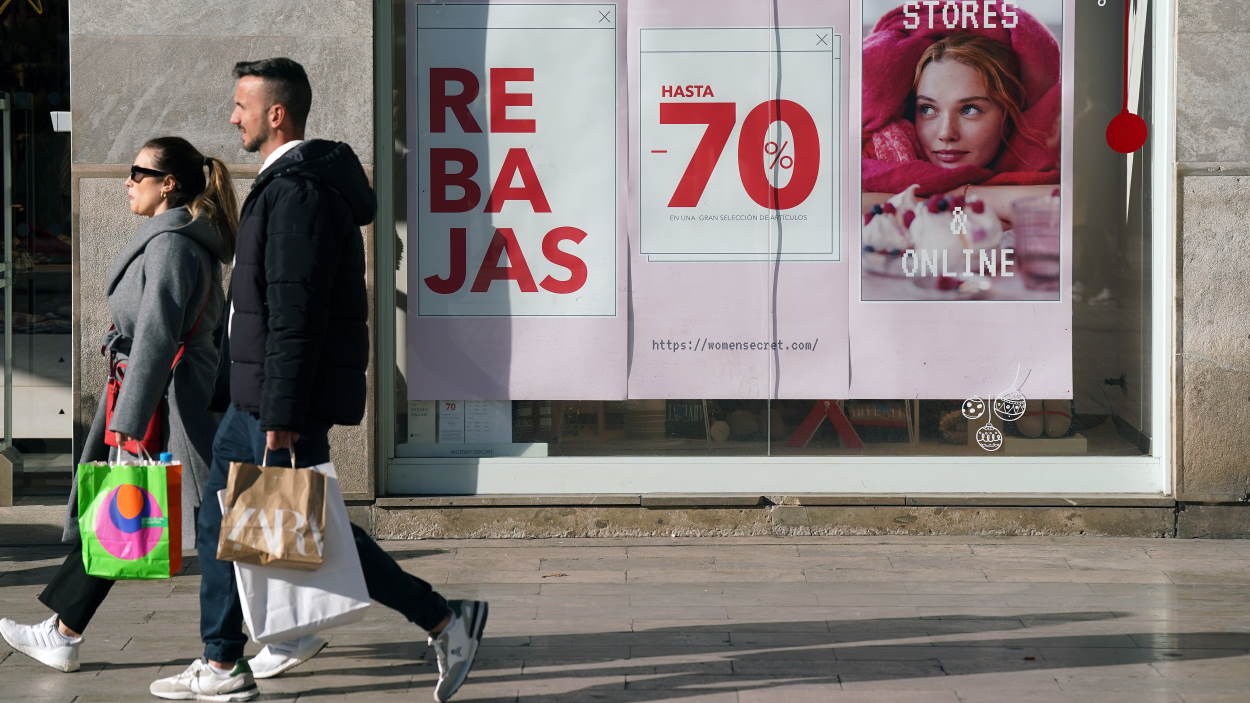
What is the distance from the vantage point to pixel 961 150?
7.82 meters

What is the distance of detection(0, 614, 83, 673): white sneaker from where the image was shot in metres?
5.38

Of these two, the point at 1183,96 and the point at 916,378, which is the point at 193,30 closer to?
the point at 916,378

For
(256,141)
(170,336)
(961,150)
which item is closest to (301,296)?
(256,141)

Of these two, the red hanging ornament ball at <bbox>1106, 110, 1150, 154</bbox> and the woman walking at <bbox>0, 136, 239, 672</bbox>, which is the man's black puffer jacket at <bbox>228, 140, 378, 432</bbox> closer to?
the woman walking at <bbox>0, 136, 239, 672</bbox>

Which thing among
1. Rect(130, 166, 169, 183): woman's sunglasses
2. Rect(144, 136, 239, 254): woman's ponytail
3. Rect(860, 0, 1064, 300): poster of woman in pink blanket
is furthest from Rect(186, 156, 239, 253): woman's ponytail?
Rect(860, 0, 1064, 300): poster of woman in pink blanket

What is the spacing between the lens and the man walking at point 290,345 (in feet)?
15.5

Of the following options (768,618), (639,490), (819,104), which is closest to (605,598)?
(768,618)

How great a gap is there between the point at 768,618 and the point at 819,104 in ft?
9.19

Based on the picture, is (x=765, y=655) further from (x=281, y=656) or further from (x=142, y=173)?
(x=142, y=173)

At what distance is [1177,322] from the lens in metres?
7.68

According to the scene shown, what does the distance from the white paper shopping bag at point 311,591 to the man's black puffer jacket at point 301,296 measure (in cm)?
27

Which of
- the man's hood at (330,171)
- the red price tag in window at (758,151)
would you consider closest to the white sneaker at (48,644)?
the man's hood at (330,171)

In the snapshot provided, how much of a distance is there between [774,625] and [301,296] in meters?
2.33

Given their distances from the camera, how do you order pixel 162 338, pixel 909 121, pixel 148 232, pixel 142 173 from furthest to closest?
pixel 909 121 < pixel 142 173 < pixel 148 232 < pixel 162 338
